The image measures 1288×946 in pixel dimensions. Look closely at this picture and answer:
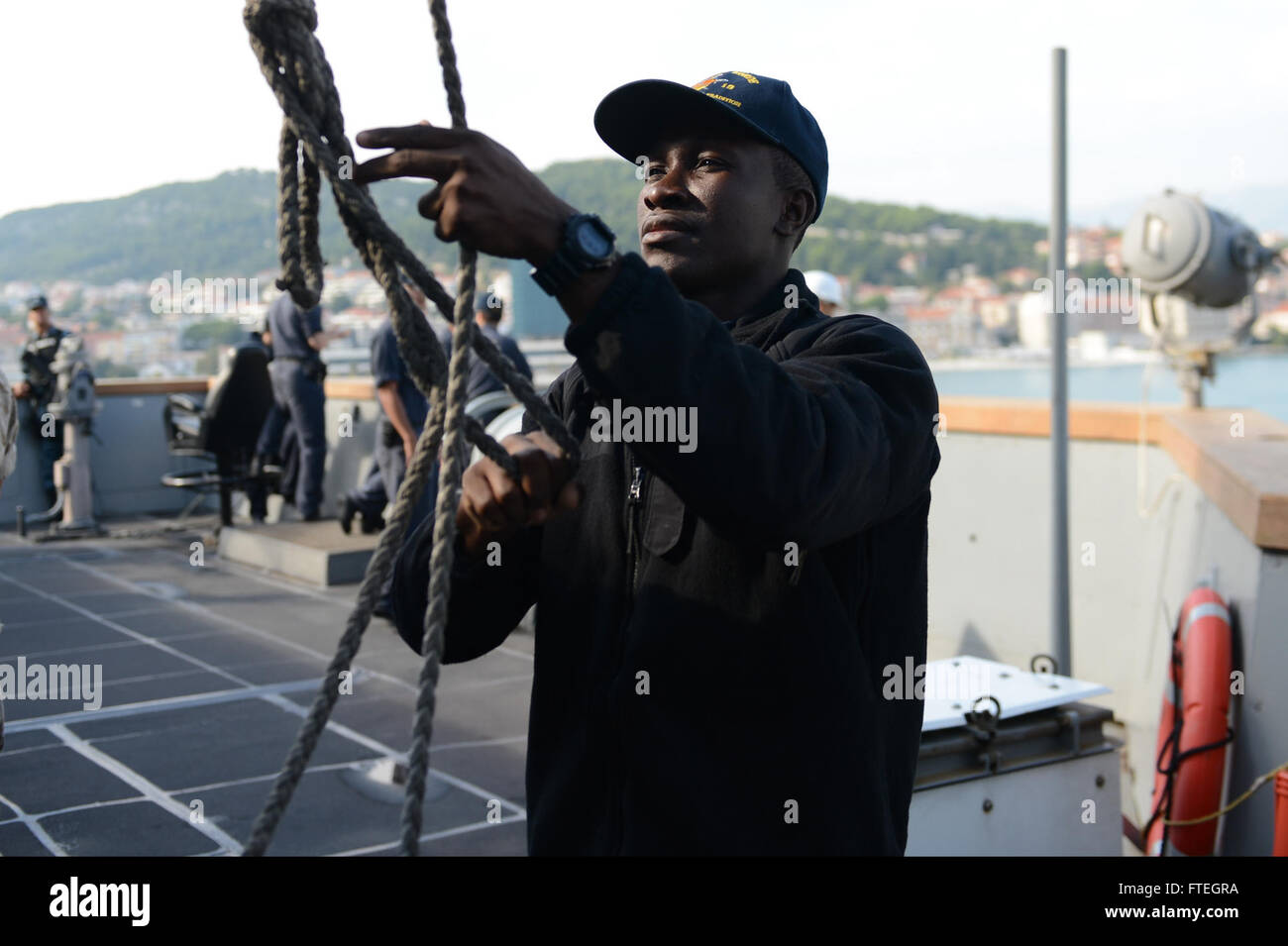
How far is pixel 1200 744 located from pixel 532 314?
5850mm

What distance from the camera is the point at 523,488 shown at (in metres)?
1.50

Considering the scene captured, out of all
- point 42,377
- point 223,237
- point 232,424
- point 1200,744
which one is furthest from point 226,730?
point 223,237

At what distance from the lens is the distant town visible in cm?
684

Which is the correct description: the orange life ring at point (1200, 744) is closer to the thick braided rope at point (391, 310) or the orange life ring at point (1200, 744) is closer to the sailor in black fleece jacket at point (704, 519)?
the sailor in black fleece jacket at point (704, 519)

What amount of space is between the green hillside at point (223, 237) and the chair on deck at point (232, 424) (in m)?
5.35

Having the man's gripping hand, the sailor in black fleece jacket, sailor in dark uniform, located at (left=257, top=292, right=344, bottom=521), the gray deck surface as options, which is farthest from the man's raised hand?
sailor in dark uniform, located at (left=257, top=292, right=344, bottom=521)

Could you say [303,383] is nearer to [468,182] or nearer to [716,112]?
[716,112]

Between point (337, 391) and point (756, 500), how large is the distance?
1046 cm

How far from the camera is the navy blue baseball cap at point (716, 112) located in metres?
1.76

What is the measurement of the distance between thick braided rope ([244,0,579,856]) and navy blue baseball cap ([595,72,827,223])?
0.57 meters

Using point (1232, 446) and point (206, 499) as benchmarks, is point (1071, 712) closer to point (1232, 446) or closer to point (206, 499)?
point (1232, 446)

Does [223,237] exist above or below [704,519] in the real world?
above

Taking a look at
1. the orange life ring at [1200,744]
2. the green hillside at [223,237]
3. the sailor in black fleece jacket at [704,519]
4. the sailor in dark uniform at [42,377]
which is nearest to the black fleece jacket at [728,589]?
the sailor in black fleece jacket at [704,519]
